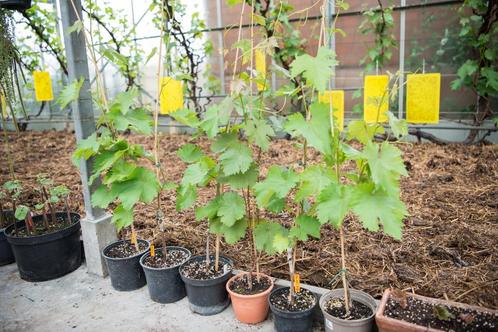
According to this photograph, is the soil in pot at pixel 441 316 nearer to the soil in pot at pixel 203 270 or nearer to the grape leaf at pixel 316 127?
the grape leaf at pixel 316 127

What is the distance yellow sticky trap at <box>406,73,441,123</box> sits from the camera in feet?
9.45

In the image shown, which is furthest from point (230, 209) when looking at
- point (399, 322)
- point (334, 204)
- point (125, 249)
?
point (125, 249)

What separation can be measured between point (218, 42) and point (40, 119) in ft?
13.2

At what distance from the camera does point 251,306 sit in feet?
6.12

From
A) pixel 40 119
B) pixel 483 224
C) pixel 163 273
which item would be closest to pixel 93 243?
pixel 163 273

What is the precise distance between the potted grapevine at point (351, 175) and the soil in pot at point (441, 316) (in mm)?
104

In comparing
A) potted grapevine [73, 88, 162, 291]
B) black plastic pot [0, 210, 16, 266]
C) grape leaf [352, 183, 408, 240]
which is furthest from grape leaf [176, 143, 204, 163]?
black plastic pot [0, 210, 16, 266]

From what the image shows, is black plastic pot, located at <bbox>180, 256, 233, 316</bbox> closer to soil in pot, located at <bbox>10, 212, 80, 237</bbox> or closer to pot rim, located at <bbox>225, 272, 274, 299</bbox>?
pot rim, located at <bbox>225, 272, 274, 299</bbox>

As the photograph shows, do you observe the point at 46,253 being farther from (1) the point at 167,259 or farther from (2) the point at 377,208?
(2) the point at 377,208

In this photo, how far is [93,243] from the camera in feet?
7.89

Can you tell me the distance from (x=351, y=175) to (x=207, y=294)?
95 cm

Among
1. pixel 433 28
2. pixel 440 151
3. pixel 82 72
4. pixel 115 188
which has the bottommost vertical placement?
pixel 440 151

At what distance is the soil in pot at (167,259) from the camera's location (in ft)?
7.02

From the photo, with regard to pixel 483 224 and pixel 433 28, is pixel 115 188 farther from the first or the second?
pixel 433 28
